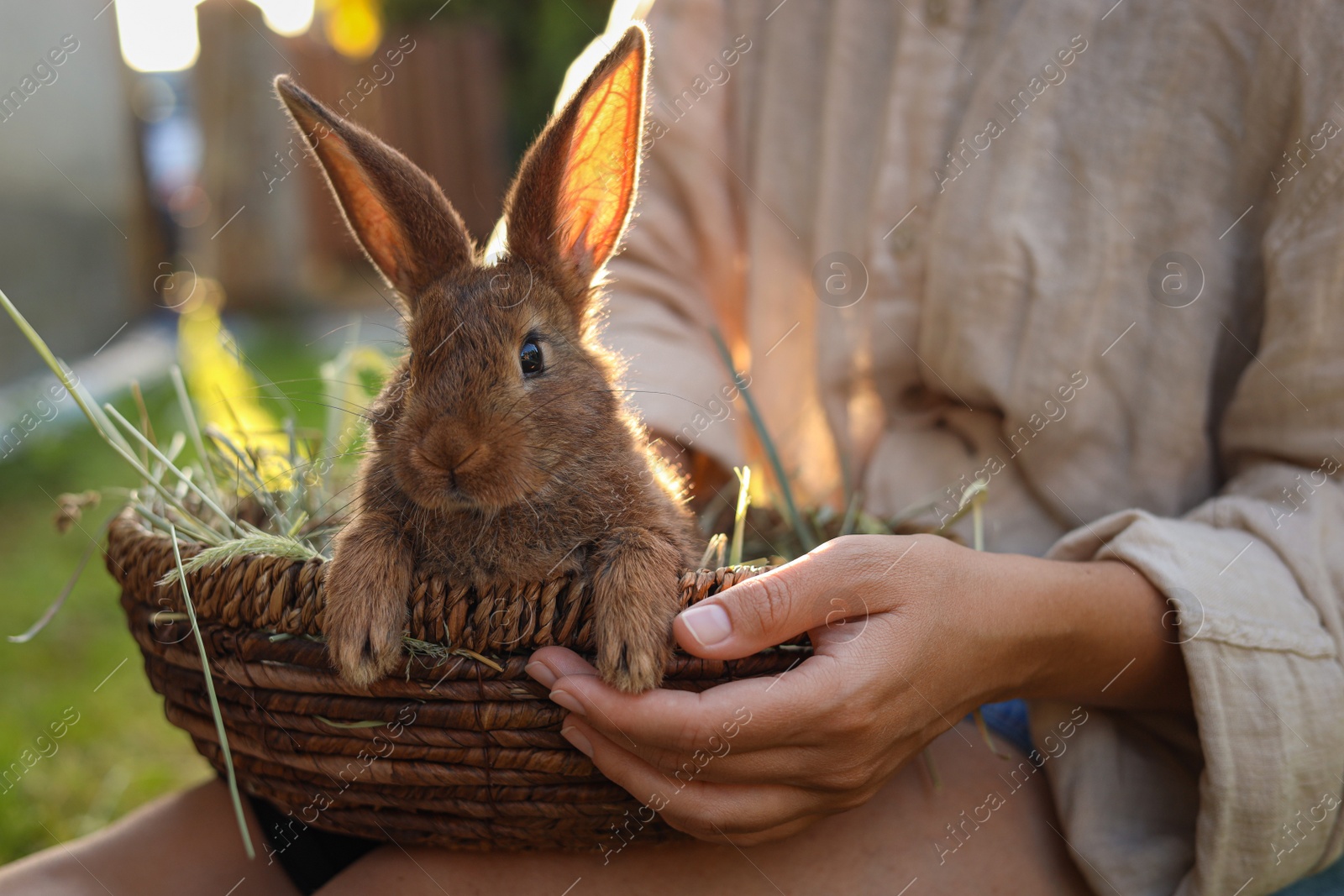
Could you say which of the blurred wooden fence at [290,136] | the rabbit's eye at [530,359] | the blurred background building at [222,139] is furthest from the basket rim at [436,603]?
the blurred wooden fence at [290,136]

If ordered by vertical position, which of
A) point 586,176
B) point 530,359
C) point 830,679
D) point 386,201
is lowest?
point 830,679

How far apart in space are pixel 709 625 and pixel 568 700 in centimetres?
25

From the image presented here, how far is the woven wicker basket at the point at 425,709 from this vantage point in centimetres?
151

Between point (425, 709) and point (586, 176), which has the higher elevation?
point (586, 176)

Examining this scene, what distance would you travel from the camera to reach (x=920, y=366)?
2609 mm

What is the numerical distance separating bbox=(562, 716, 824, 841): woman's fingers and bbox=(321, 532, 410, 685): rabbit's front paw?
0.33 m

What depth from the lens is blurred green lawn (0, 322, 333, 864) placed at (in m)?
2.91

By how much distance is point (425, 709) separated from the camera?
1.52 meters

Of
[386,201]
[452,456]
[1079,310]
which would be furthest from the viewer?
[1079,310]

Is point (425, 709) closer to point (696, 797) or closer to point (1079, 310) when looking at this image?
point (696, 797)

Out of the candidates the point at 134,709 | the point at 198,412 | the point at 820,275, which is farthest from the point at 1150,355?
the point at 198,412

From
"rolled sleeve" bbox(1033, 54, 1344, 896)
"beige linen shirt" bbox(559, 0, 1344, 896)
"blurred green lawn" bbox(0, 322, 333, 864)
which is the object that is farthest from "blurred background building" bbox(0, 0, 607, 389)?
"rolled sleeve" bbox(1033, 54, 1344, 896)

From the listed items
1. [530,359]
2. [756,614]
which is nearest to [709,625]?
[756,614]

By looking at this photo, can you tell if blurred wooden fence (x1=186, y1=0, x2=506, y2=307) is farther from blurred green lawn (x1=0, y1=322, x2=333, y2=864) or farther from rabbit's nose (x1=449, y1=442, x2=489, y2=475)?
rabbit's nose (x1=449, y1=442, x2=489, y2=475)
